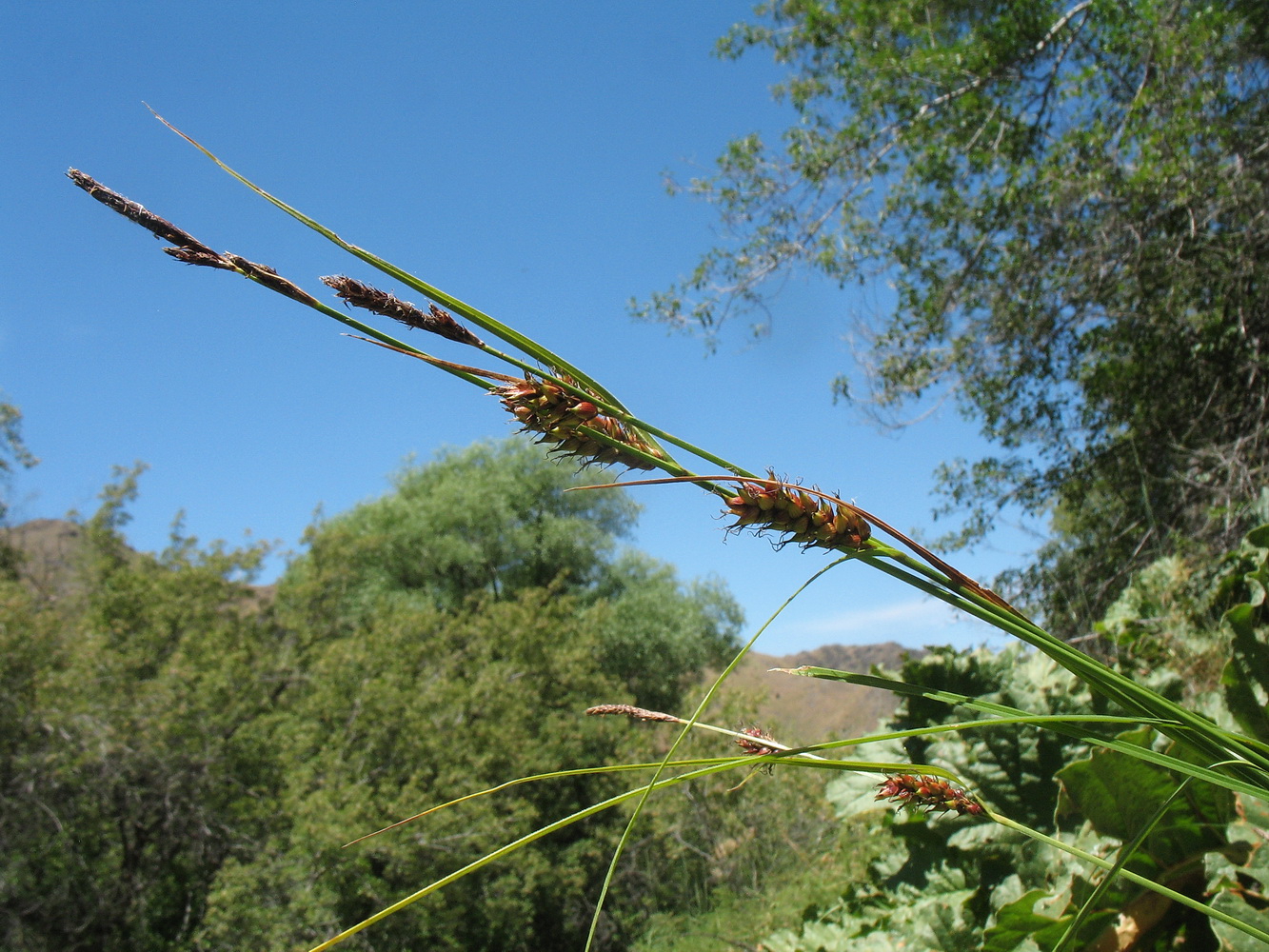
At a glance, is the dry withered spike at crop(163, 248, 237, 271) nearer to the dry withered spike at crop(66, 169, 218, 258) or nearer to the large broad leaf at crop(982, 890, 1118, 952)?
the dry withered spike at crop(66, 169, 218, 258)

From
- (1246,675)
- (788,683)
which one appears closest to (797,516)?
(1246,675)

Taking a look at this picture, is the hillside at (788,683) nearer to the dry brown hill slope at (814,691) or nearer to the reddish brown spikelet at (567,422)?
the dry brown hill slope at (814,691)

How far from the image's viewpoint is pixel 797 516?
50cm

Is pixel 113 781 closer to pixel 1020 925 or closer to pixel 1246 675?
pixel 1020 925

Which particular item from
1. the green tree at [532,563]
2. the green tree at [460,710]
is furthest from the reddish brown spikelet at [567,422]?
the green tree at [532,563]

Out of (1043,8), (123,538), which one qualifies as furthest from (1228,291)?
(123,538)

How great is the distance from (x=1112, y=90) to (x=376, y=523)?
15.2 meters

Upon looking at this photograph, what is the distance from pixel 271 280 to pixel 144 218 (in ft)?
0.23

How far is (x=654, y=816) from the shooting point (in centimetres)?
1063

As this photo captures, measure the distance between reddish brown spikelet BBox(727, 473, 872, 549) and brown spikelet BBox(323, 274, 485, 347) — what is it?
0.62 ft

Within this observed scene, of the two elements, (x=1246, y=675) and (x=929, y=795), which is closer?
(x=929, y=795)

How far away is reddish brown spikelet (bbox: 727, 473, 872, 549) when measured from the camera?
0.49 metres

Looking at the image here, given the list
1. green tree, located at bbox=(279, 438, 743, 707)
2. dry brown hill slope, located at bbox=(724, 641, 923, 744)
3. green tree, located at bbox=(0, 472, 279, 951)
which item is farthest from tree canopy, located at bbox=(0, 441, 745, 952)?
dry brown hill slope, located at bbox=(724, 641, 923, 744)

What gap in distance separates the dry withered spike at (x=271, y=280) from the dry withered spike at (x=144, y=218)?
0.07ft
